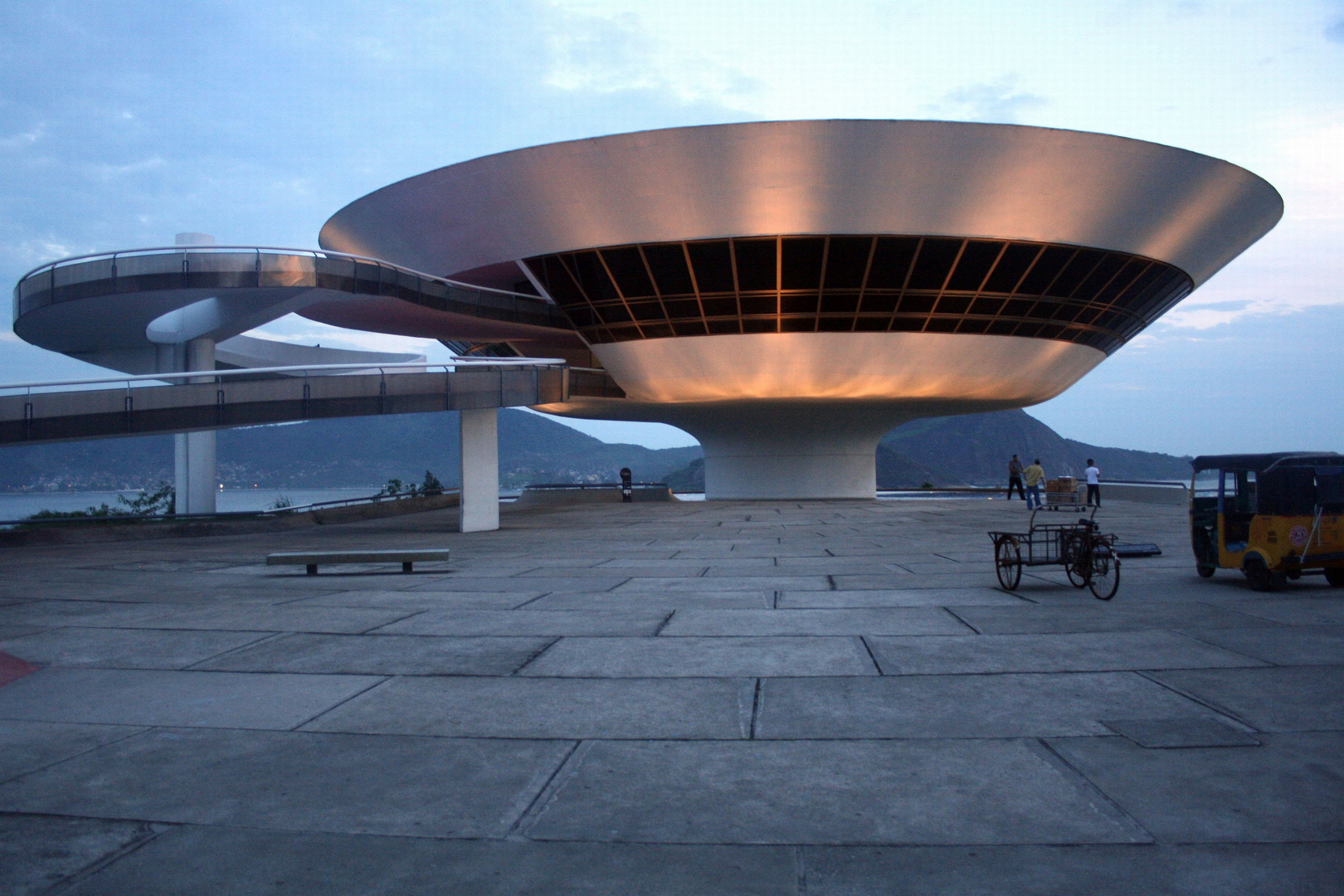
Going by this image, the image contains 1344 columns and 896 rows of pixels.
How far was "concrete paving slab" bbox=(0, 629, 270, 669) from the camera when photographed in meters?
8.25

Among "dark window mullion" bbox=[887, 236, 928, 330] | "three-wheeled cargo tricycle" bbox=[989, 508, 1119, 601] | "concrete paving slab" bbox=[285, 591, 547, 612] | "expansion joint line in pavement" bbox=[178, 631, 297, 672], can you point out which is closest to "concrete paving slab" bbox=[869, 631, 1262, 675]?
"three-wheeled cargo tricycle" bbox=[989, 508, 1119, 601]

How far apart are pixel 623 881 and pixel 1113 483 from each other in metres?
41.0

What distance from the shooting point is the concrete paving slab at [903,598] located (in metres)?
10.8

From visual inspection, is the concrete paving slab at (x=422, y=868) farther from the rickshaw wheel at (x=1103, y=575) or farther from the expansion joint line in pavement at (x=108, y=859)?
the rickshaw wheel at (x=1103, y=575)

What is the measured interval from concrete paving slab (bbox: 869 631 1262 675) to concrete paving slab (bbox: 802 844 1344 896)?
3370mm

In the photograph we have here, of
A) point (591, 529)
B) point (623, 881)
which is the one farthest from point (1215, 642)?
point (591, 529)

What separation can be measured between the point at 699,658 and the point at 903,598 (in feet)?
13.4

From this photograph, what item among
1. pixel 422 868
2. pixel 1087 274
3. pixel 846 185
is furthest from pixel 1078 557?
pixel 1087 274

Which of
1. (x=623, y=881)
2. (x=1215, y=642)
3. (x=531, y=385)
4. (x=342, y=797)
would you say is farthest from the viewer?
(x=531, y=385)

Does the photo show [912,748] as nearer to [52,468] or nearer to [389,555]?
[389,555]

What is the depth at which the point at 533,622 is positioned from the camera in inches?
392

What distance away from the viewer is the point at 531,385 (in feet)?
82.2

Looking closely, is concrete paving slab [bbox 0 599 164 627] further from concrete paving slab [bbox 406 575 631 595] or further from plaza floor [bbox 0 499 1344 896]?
concrete paving slab [bbox 406 575 631 595]

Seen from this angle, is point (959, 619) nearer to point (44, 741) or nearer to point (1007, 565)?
point (1007, 565)
